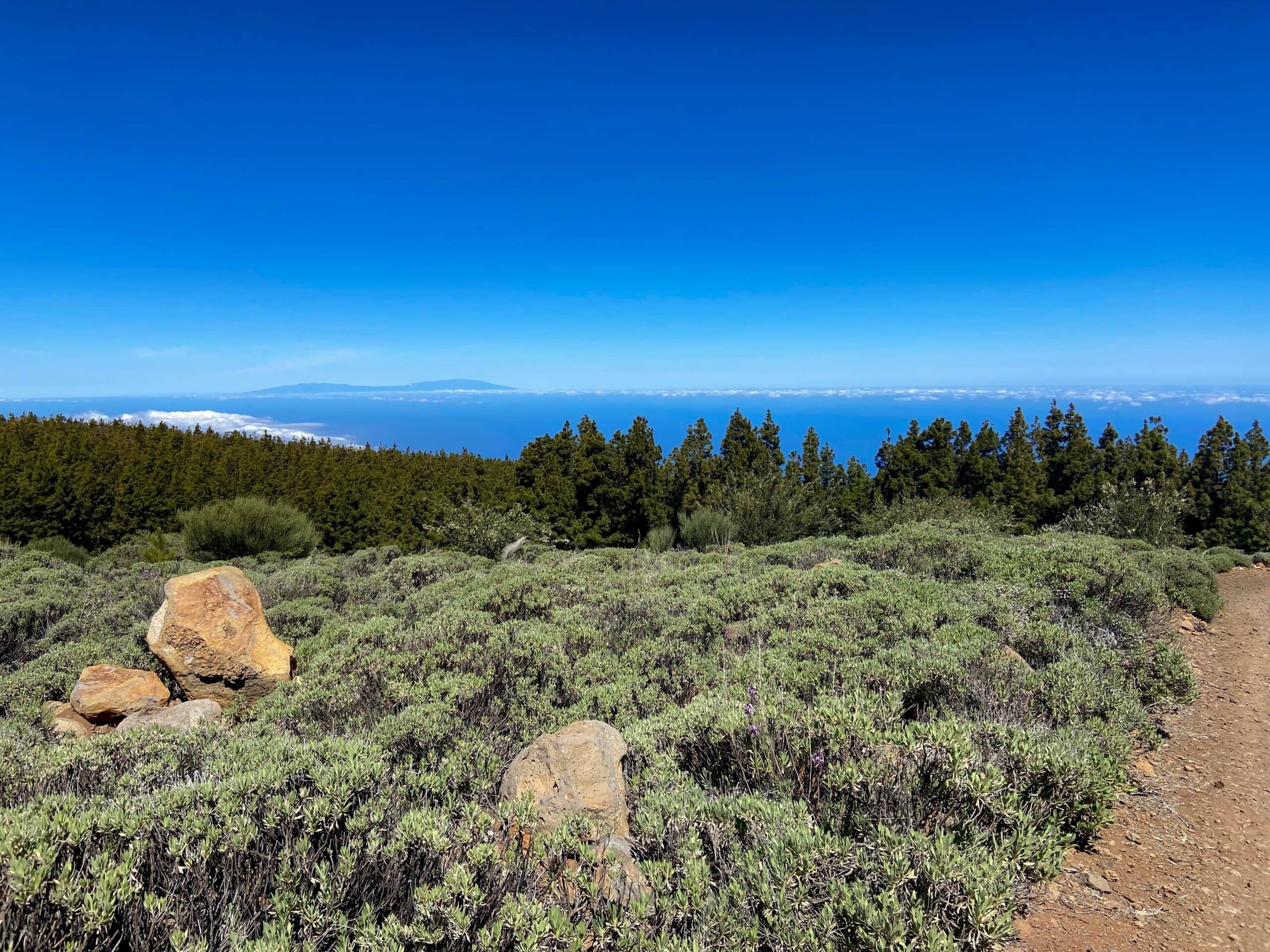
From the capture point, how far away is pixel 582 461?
2981 cm

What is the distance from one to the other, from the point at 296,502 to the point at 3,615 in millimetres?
23501

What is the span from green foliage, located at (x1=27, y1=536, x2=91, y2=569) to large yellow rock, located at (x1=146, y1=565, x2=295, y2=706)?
1645 cm

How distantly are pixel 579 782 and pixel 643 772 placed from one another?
0.62 meters

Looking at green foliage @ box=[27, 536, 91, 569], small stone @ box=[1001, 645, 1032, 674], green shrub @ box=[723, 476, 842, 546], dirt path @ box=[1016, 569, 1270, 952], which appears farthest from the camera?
green shrub @ box=[723, 476, 842, 546]

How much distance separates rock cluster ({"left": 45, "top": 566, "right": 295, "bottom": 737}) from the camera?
6262 millimetres

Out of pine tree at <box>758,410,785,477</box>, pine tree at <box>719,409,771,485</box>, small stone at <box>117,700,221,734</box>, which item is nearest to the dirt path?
small stone at <box>117,700,221,734</box>

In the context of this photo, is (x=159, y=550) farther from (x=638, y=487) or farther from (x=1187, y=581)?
(x=1187, y=581)

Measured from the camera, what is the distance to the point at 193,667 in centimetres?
689

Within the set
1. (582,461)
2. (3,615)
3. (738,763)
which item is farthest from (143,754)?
(582,461)

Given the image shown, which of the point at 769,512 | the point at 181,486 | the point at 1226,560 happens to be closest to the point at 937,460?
the point at 769,512

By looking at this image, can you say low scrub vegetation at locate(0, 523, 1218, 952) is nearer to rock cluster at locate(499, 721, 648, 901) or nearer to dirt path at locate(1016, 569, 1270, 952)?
rock cluster at locate(499, 721, 648, 901)

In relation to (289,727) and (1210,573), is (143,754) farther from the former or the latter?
(1210,573)

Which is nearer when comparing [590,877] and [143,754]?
[590,877]

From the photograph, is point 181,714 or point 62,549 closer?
point 181,714
